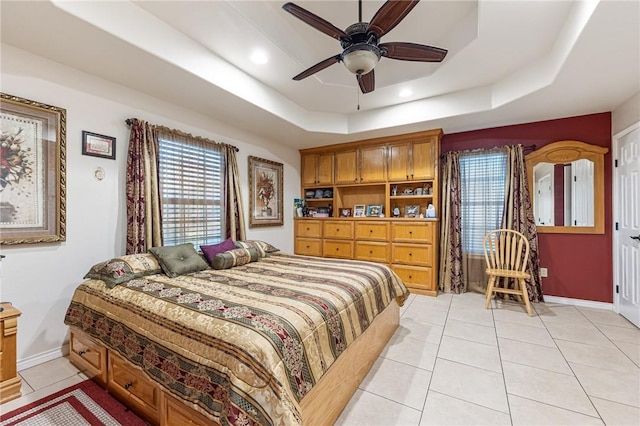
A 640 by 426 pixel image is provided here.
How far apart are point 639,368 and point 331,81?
3.90 m

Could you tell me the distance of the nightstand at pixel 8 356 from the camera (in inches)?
71.0

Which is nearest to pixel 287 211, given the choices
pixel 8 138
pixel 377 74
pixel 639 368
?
pixel 377 74

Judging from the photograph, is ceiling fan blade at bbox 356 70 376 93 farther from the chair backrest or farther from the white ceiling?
the chair backrest

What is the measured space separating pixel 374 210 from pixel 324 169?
1241 millimetres

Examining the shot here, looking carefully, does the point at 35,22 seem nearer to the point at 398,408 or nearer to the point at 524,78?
the point at 398,408

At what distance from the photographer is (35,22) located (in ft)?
6.19

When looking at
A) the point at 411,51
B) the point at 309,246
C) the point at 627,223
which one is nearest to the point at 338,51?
the point at 411,51

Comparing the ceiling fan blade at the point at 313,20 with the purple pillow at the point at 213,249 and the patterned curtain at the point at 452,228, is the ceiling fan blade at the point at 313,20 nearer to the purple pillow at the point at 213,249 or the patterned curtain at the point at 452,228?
→ the purple pillow at the point at 213,249

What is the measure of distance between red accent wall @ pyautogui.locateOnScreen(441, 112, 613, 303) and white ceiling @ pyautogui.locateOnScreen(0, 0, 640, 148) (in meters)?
0.21

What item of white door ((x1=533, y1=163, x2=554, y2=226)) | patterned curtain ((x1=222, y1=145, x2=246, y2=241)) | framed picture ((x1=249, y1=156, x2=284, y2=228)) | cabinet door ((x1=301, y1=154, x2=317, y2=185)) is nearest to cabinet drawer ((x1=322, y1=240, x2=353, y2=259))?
framed picture ((x1=249, y1=156, x2=284, y2=228))

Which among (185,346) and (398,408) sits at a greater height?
(185,346)

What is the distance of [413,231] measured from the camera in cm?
420

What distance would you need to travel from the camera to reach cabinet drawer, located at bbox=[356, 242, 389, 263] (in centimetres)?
442

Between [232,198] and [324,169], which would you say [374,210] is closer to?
[324,169]
